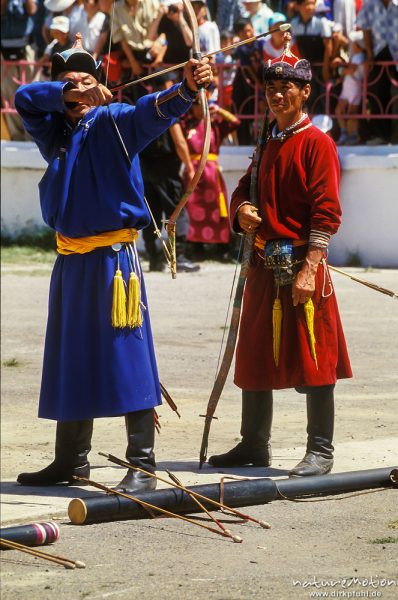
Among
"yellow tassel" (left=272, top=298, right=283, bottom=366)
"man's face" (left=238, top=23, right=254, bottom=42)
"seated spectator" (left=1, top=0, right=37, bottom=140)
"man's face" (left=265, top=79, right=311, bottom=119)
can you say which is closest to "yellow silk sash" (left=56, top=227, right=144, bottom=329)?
"yellow tassel" (left=272, top=298, right=283, bottom=366)

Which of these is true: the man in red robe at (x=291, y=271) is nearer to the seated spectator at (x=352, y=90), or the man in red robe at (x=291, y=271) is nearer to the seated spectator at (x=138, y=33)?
the seated spectator at (x=138, y=33)

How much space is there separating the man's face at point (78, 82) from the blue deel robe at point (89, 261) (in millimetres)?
41

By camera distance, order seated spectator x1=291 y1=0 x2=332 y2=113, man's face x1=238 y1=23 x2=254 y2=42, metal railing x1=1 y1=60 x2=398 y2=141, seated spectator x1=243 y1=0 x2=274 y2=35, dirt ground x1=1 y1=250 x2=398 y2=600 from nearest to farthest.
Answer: dirt ground x1=1 y1=250 x2=398 y2=600, seated spectator x1=291 y1=0 x2=332 y2=113, metal railing x1=1 y1=60 x2=398 y2=141, man's face x1=238 y1=23 x2=254 y2=42, seated spectator x1=243 y1=0 x2=274 y2=35

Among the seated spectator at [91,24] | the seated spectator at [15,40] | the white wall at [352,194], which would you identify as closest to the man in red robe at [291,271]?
the white wall at [352,194]

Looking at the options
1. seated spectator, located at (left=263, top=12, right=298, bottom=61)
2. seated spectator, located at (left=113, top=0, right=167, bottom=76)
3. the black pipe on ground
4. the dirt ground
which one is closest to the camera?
the dirt ground

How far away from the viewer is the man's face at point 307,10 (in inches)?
417

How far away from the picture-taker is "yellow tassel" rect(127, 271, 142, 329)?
5.46 metres

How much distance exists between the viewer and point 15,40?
13.8m

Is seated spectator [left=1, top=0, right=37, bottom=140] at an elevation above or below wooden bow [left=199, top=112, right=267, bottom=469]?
above

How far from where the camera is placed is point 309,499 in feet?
17.2

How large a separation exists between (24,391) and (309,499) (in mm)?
3221

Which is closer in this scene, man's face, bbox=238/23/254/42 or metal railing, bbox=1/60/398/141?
metal railing, bbox=1/60/398/141

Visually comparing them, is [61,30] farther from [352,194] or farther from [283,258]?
[283,258]

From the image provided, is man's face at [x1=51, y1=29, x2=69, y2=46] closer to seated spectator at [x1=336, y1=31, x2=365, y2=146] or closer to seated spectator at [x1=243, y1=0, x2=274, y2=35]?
seated spectator at [x1=243, y1=0, x2=274, y2=35]
